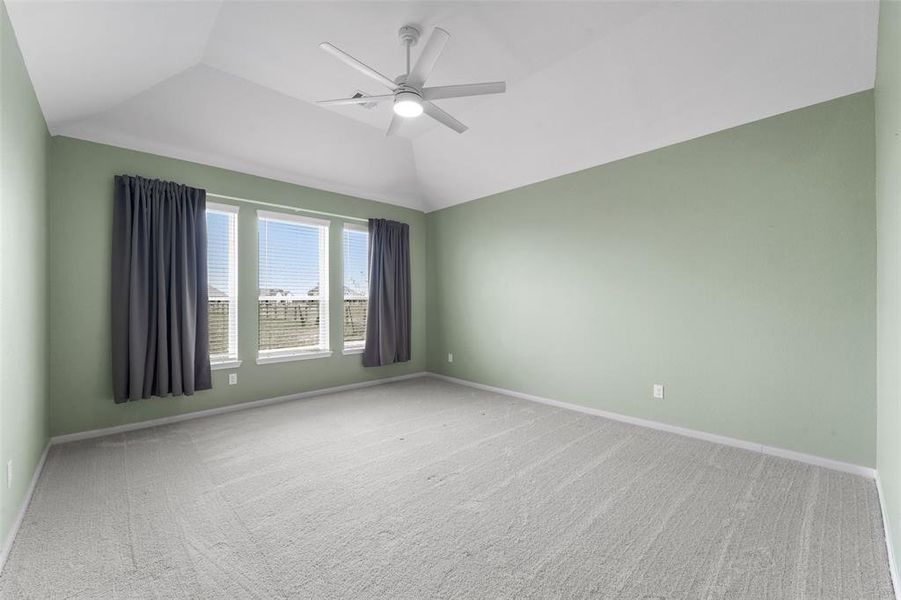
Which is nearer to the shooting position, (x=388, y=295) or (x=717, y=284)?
(x=717, y=284)

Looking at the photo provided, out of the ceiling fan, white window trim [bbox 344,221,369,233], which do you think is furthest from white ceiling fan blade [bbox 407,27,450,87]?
white window trim [bbox 344,221,369,233]

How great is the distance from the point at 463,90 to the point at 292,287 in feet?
10.7

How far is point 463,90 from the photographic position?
2502mm

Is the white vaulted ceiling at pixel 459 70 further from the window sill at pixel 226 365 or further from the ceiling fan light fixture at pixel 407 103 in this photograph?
the window sill at pixel 226 365

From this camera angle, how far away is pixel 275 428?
12.2ft

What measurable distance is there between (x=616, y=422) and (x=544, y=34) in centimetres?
347

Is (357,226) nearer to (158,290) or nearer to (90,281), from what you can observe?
(158,290)

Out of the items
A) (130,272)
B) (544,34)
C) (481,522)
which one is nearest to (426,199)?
(544,34)

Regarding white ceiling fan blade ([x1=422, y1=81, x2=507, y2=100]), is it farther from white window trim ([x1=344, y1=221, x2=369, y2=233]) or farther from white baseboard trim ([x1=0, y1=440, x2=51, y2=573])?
white baseboard trim ([x1=0, y1=440, x2=51, y2=573])

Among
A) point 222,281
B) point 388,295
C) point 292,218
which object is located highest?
point 292,218

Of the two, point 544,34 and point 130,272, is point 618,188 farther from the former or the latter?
point 130,272

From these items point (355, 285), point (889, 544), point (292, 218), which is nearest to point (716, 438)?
point (889, 544)

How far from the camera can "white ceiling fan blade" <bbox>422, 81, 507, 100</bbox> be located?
2438 millimetres

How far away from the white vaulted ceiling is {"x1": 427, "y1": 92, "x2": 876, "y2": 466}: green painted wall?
1.08 feet
